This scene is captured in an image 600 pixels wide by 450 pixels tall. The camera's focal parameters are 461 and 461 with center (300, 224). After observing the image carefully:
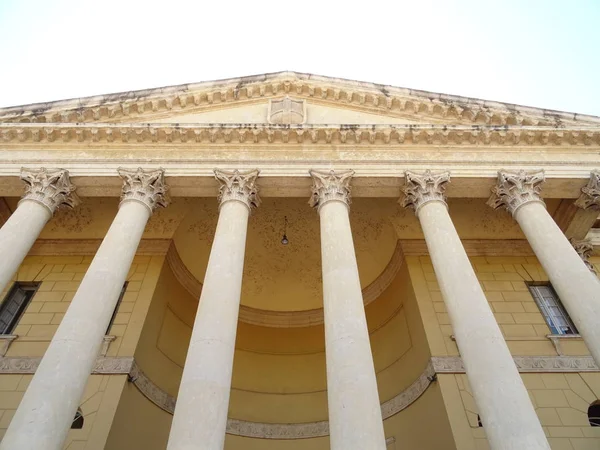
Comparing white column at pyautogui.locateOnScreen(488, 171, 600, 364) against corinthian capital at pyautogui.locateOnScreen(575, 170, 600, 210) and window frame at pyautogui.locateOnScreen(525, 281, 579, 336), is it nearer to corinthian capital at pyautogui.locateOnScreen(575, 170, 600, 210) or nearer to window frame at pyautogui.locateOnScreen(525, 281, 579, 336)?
corinthian capital at pyautogui.locateOnScreen(575, 170, 600, 210)

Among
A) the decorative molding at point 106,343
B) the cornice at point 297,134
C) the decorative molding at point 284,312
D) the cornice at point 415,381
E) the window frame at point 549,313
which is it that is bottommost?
the cornice at point 415,381

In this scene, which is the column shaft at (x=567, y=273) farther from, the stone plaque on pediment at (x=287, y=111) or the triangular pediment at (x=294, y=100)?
the stone plaque on pediment at (x=287, y=111)

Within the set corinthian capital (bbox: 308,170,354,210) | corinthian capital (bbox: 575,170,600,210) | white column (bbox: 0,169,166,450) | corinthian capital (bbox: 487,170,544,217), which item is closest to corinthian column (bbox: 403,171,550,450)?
corinthian capital (bbox: 487,170,544,217)

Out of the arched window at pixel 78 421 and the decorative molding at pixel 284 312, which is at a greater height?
the decorative molding at pixel 284 312

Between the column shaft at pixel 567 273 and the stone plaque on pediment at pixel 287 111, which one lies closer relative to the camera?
the column shaft at pixel 567 273

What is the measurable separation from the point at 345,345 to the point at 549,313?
931 centimetres

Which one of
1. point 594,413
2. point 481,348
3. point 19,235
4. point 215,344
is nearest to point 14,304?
point 19,235

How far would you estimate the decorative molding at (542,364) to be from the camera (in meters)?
12.9

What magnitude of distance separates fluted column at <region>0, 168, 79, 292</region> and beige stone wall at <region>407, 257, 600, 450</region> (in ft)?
35.8

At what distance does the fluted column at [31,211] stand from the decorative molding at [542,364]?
36.3ft

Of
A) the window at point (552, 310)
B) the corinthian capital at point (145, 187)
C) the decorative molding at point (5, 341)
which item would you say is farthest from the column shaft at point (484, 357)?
the decorative molding at point (5, 341)

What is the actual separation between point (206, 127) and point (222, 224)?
352 centimetres

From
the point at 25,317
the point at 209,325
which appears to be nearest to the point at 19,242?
the point at 25,317

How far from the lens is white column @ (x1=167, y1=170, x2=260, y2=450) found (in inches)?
295
